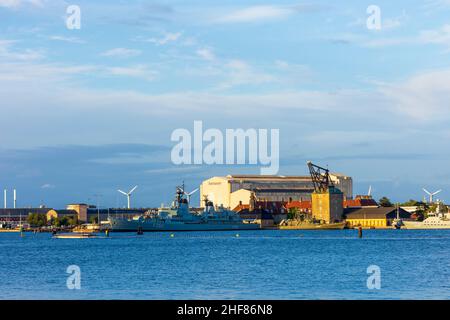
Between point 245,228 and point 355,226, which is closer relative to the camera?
point 245,228

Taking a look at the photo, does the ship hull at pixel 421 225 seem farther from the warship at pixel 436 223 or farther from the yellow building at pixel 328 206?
the yellow building at pixel 328 206

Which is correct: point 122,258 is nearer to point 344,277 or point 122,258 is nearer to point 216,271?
point 216,271

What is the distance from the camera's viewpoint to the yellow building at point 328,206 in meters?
170

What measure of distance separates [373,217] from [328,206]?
1015cm

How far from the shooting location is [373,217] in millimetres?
172625

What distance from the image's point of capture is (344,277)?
41.2m

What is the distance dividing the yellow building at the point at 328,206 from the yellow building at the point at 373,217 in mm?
3285

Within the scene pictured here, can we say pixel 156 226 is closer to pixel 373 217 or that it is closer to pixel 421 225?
pixel 421 225

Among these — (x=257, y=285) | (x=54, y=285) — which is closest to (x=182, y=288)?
(x=257, y=285)

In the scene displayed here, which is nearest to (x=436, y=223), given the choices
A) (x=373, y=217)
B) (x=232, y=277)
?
(x=373, y=217)

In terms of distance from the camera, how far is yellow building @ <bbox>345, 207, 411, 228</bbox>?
172 metres

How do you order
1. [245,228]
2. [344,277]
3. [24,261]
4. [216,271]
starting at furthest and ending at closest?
[245,228] → [24,261] → [216,271] → [344,277]
